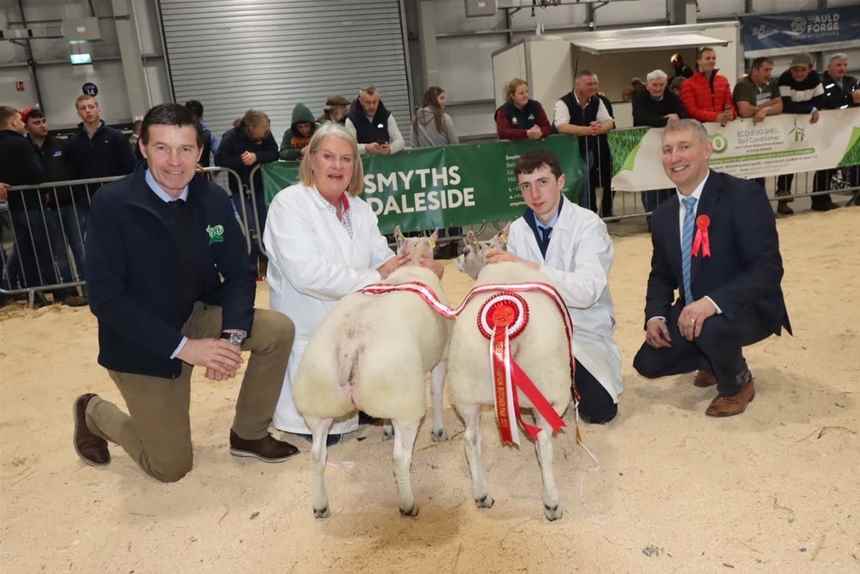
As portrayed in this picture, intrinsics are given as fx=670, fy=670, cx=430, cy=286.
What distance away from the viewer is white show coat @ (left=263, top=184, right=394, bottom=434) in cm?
346

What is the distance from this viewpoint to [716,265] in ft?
11.9

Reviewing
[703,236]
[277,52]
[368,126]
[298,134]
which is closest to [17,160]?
[298,134]

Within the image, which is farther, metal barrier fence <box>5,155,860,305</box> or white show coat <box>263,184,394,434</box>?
metal barrier fence <box>5,155,860,305</box>

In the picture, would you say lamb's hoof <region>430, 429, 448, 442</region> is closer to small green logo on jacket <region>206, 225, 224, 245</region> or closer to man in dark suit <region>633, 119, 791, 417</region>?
man in dark suit <region>633, 119, 791, 417</region>

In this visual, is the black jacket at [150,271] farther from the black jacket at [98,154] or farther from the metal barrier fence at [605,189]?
the black jacket at [98,154]

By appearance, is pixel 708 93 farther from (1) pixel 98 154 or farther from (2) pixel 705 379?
(1) pixel 98 154

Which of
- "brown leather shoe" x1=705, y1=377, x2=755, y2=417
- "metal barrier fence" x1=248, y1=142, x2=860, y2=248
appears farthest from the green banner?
"brown leather shoe" x1=705, y1=377, x2=755, y2=417

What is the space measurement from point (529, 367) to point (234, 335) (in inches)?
58.0

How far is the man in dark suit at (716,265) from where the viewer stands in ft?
11.4

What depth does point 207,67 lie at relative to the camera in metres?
15.8

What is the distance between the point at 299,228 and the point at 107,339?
42.0 inches

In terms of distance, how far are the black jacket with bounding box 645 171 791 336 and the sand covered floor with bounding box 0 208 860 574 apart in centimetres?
63

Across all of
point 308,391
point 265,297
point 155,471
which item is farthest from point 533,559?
point 265,297

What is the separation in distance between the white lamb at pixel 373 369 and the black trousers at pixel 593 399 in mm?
1094
